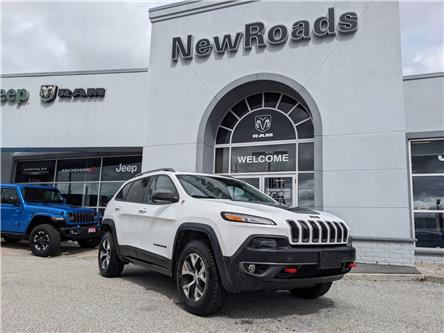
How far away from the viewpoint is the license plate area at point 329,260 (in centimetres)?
394

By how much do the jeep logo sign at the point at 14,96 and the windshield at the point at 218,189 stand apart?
11269 millimetres

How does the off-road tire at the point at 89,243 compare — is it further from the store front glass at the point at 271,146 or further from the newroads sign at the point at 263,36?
the newroads sign at the point at 263,36

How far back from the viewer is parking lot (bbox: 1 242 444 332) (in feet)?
12.6

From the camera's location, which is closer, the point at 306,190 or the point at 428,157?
the point at 428,157

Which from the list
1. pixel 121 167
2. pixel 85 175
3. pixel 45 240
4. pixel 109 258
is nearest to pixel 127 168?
A: pixel 121 167

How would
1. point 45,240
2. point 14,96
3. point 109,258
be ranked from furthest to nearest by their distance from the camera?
point 14,96, point 45,240, point 109,258

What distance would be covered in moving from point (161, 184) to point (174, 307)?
1821 millimetres

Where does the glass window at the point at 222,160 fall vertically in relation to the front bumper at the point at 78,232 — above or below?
above

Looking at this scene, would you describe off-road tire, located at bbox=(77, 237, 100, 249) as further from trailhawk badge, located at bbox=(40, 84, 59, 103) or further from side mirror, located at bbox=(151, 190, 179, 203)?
side mirror, located at bbox=(151, 190, 179, 203)

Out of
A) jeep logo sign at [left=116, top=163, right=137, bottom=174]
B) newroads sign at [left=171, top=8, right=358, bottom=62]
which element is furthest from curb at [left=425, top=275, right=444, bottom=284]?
jeep logo sign at [left=116, top=163, right=137, bottom=174]

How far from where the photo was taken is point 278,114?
11195 millimetres

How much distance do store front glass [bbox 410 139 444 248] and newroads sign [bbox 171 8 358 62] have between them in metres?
3.87

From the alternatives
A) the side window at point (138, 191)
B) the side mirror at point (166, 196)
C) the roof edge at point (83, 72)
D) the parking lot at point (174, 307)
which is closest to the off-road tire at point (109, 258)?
the parking lot at point (174, 307)

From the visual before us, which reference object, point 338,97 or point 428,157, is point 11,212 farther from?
point 428,157
